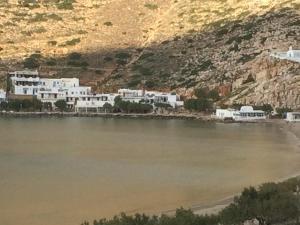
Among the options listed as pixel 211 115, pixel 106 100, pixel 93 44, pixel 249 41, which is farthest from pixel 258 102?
pixel 93 44

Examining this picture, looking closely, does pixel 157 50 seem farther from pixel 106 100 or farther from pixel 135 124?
pixel 135 124

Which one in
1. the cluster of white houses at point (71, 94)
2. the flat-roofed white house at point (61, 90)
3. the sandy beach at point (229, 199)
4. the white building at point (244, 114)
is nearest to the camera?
the sandy beach at point (229, 199)

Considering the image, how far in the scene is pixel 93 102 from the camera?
278 feet

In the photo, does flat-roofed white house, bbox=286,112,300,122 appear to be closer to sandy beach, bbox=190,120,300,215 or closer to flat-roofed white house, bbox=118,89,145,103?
sandy beach, bbox=190,120,300,215

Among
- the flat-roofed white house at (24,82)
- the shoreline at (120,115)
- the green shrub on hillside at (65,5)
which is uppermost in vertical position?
the green shrub on hillside at (65,5)

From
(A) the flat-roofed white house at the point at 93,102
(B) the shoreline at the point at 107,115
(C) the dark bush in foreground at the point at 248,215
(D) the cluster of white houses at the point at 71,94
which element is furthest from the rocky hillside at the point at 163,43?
(C) the dark bush in foreground at the point at 248,215

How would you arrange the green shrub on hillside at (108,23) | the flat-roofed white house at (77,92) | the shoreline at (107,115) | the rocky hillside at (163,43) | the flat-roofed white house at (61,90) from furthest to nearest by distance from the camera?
the green shrub on hillside at (108,23)
the flat-roofed white house at (61,90)
the flat-roofed white house at (77,92)
the shoreline at (107,115)
the rocky hillside at (163,43)

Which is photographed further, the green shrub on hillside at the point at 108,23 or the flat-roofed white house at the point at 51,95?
the green shrub on hillside at the point at 108,23

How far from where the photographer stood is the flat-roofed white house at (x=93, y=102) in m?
83.6

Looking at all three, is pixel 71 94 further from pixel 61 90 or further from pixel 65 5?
pixel 65 5

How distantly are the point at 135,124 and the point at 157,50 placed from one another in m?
29.0

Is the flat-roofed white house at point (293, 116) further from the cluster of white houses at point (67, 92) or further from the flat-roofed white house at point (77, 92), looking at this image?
the flat-roofed white house at point (77, 92)

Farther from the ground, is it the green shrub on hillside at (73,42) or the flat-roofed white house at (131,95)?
the green shrub on hillside at (73,42)

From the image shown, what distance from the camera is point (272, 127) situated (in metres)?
66.3
